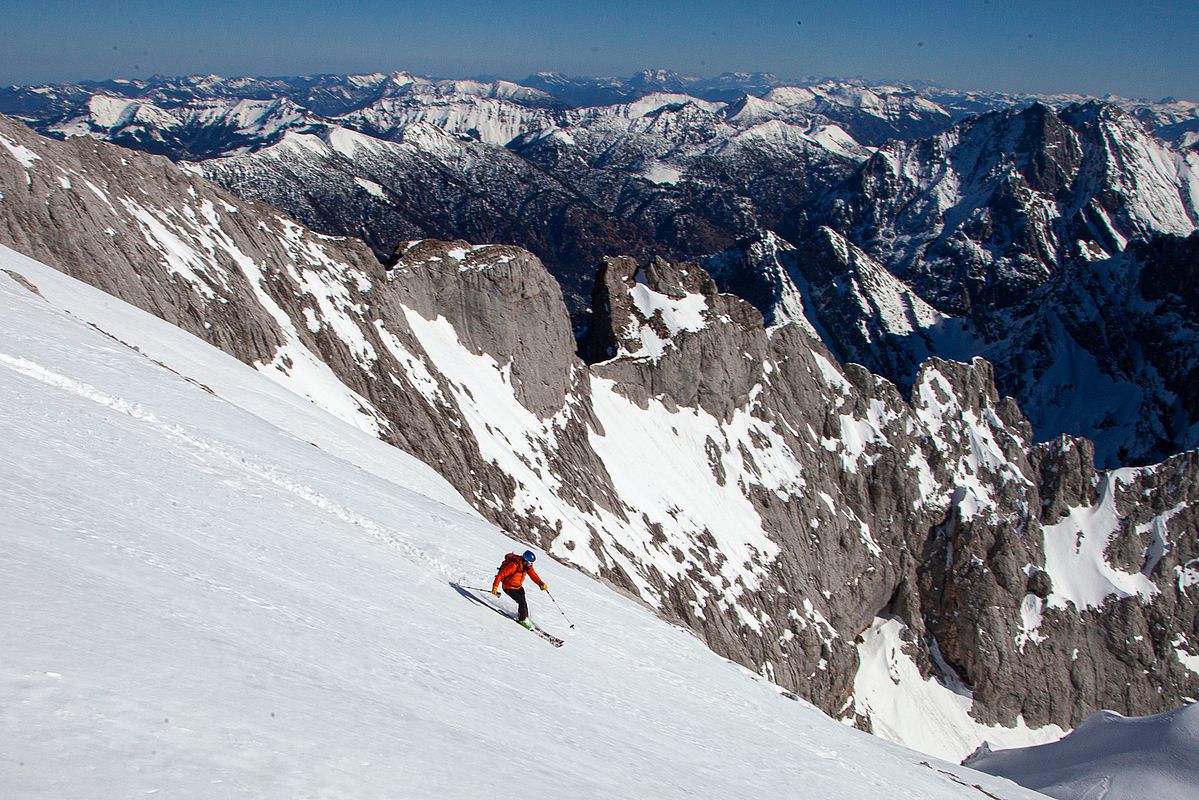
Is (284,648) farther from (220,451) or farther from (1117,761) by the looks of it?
(1117,761)

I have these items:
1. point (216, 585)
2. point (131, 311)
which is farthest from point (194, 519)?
point (131, 311)

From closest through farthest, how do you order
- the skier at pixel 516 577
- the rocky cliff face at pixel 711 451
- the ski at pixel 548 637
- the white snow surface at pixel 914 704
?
the skier at pixel 516 577 < the ski at pixel 548 637 < the rocky cliff face at pixel 711 451 < the white snow surface at pixel 914 704

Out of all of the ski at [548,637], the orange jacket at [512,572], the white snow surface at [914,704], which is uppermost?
the orange jacket at [512,572]

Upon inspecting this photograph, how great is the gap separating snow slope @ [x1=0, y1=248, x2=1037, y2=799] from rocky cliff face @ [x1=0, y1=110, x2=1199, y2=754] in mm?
26833

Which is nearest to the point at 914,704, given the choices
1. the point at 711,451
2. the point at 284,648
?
the point at 711,451

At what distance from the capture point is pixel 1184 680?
327 feet

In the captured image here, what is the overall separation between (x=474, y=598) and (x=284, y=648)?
8.20 meters

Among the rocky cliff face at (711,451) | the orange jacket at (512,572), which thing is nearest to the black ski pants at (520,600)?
the orange jacket at (512,572)

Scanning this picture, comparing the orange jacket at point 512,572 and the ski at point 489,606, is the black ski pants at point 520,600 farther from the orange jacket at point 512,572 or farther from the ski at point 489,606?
the ski at point 489,606

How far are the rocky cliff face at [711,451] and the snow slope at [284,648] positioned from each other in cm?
2683

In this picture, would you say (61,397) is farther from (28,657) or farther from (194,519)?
(28,657)

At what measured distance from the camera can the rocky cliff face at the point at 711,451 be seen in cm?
5266

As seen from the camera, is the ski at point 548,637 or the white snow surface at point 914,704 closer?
the ski at point 548,637

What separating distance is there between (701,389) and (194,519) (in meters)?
83.3
